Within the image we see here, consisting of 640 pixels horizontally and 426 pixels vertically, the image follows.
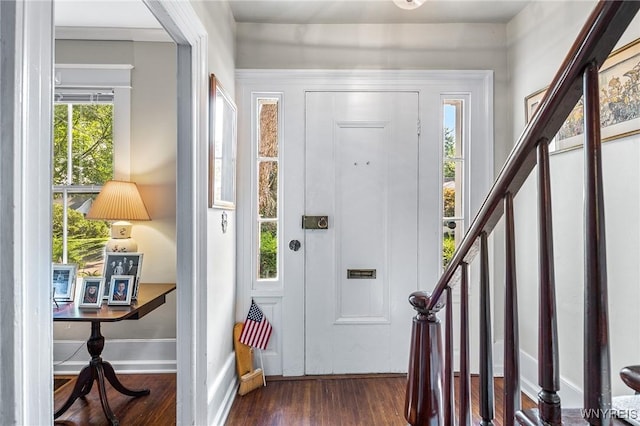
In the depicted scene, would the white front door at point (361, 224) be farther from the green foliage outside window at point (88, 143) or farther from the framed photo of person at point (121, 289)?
the green foliage outside window at point (88, 143)

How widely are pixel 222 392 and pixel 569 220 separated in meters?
2.14

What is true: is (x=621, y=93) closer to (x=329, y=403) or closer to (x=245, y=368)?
(x=329, y=403)

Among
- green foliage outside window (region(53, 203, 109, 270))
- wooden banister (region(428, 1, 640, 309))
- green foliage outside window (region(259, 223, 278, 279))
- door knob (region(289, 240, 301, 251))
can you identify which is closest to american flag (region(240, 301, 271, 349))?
green foliage outside window (region(259, 223, 278, 279))

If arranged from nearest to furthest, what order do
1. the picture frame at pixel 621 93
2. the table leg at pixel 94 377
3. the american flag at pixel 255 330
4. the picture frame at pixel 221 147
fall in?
the picture frame at pixel 621 93
the picture frame at pixel 221 147
the table leg at pixel 94 377
the american flag at pixel 255 330

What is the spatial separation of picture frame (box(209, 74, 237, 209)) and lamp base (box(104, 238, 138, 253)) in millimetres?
729

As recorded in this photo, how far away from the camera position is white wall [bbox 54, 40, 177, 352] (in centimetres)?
249

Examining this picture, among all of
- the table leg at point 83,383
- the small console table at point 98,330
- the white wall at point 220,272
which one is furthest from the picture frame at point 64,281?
the white wall at point 220,272

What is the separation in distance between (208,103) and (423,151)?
149cm

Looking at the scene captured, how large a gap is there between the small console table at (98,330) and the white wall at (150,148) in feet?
1.26

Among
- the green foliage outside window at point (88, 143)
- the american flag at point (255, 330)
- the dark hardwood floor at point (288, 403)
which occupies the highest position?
the green foliage outside window at point (88, 143)

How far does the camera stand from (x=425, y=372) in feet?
3.78

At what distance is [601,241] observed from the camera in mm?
546

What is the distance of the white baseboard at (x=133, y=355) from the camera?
2.48 m

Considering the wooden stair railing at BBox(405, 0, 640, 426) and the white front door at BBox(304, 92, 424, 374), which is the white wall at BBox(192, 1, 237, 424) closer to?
the white front door at BBox(304, 92, 424, 374)
